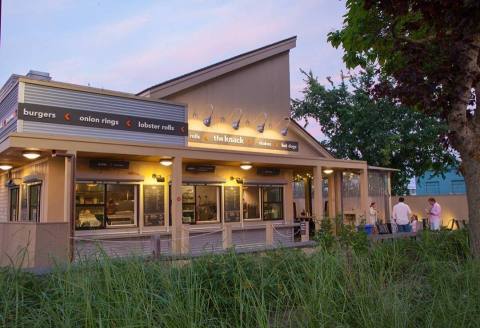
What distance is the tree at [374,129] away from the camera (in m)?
27.2

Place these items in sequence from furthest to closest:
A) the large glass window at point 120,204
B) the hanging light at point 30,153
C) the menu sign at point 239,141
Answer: the menu sign at point 239,141 < the large glass window at point 120,204 < the hanging light at point 30,153

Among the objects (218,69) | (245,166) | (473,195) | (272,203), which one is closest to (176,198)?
(245,166)

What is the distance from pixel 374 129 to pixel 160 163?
16.6 meters

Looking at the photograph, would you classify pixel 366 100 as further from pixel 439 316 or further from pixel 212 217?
pixel 439 316

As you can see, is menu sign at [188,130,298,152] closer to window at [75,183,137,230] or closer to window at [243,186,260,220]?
window at [243,186,260,220]

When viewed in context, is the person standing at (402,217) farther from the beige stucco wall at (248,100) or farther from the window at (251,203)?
the window at (251,203)

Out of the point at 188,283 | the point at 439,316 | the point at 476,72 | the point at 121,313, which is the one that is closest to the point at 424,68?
the point at 476,72

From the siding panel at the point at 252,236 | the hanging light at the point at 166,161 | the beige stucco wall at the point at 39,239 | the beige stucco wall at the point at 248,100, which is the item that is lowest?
the siding panel at the point at 252,236

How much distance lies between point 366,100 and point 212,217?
15810 mm

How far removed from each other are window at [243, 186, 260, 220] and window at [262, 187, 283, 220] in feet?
1.08

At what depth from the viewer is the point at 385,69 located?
11.2 m

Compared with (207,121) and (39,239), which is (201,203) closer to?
(207,121)

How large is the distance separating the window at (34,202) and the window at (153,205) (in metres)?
2.99

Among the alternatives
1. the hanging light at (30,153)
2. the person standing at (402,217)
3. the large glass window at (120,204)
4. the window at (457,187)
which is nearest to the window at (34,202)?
the hanging light at (30,153)
